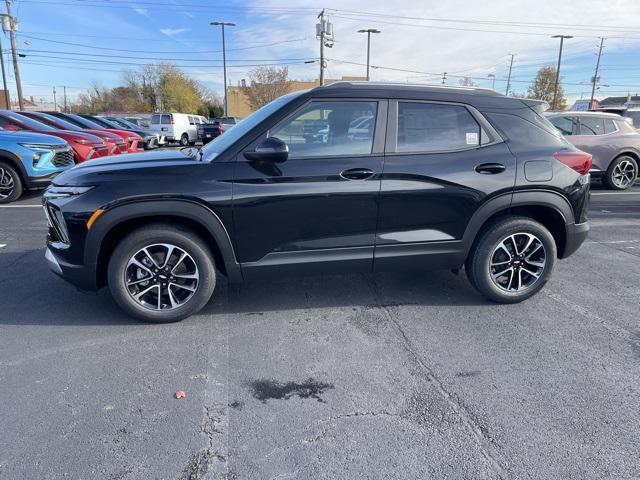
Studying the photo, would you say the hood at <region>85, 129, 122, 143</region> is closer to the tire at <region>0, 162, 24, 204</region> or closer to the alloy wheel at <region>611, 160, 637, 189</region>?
the tire at <region>0, 162, 24, 204</region>

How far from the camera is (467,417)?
2.45 meters

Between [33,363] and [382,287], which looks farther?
[382,287]

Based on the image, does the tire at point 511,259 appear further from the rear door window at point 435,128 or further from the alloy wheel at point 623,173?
the alloy wheel at point 623,173

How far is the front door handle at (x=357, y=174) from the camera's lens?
3362 millimetres

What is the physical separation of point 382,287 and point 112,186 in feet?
8.55

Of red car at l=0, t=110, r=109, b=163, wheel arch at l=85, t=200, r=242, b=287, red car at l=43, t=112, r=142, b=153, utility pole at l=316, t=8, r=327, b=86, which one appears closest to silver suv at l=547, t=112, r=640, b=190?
wheel arch at l=85, t=200, r=242, b=287

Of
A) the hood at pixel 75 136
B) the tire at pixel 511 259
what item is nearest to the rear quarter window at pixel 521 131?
the tire at pixel 511 259

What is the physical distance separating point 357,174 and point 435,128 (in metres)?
0.82

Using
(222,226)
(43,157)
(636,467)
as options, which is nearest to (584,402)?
(636,467)

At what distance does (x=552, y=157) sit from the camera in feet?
12.2

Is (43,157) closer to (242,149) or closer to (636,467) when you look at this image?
(242,149)

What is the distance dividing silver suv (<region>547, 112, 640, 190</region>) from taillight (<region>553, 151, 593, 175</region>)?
22.0 feet

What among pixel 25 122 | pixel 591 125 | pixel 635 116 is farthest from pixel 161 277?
pixel 635 116

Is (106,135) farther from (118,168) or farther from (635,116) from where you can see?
(635,116)
